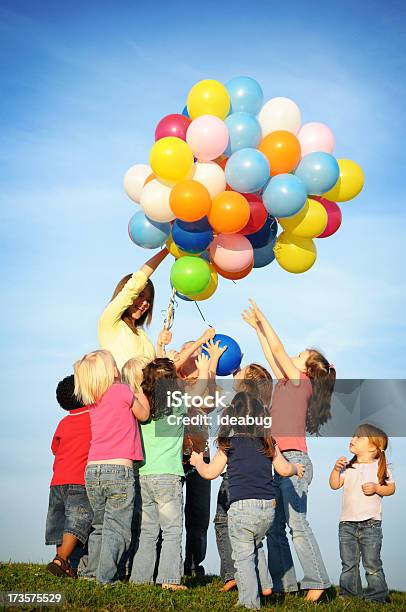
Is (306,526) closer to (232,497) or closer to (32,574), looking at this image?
(232,497)

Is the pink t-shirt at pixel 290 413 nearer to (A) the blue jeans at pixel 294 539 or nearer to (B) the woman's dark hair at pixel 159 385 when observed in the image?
(A) the blue jeans at pixel 294 539

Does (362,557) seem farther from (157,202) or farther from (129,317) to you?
(157,202)

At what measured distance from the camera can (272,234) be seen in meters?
6.42

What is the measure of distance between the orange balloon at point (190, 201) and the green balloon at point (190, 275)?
1.37ft

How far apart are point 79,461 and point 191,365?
121 centimetres

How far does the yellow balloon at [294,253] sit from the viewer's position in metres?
6.32

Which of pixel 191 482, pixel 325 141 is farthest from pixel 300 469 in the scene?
pixel 325 141

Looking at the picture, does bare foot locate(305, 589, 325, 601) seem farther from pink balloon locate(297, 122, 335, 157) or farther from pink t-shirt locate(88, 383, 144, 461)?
pink balloon locate(297, 122, 335, 157)

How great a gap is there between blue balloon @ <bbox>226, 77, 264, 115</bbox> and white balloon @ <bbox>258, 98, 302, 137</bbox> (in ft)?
0.35

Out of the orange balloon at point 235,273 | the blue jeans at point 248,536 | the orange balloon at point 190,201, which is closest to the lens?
the blue jeans at point 248,536

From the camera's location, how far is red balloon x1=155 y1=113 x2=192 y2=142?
20.2ft

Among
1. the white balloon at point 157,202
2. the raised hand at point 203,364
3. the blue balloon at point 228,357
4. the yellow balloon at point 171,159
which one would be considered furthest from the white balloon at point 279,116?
the raised hand at point 203,364

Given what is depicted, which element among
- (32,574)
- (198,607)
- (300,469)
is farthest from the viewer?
(32,574)

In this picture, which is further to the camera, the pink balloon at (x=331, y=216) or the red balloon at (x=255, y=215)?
the pink balloon at (x=331, y=216)
